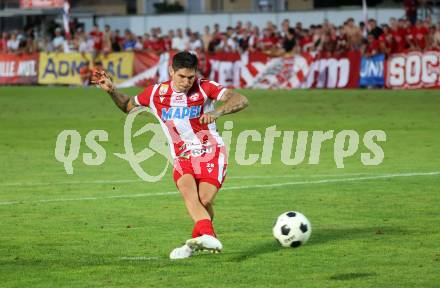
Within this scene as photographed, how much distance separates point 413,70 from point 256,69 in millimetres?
6355

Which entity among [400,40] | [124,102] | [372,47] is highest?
[124,102]

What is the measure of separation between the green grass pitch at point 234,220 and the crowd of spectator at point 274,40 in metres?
11.2

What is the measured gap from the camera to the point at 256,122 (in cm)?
2762

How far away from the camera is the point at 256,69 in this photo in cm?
4069

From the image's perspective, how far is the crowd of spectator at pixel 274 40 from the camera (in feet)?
121

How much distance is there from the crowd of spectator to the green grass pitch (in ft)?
36.9

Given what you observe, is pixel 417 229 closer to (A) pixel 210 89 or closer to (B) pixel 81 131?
(A) pixel 210 89

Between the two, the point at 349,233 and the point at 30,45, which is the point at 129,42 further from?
the point at 349,233

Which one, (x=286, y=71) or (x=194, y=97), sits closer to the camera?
(x=194, y=97)

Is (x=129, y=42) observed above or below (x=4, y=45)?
above

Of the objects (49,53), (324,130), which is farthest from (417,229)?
(49,53)

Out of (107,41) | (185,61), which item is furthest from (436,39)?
(185,61)

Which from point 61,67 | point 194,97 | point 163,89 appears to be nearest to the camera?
point 194,97

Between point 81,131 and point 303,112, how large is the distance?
22.8ft
